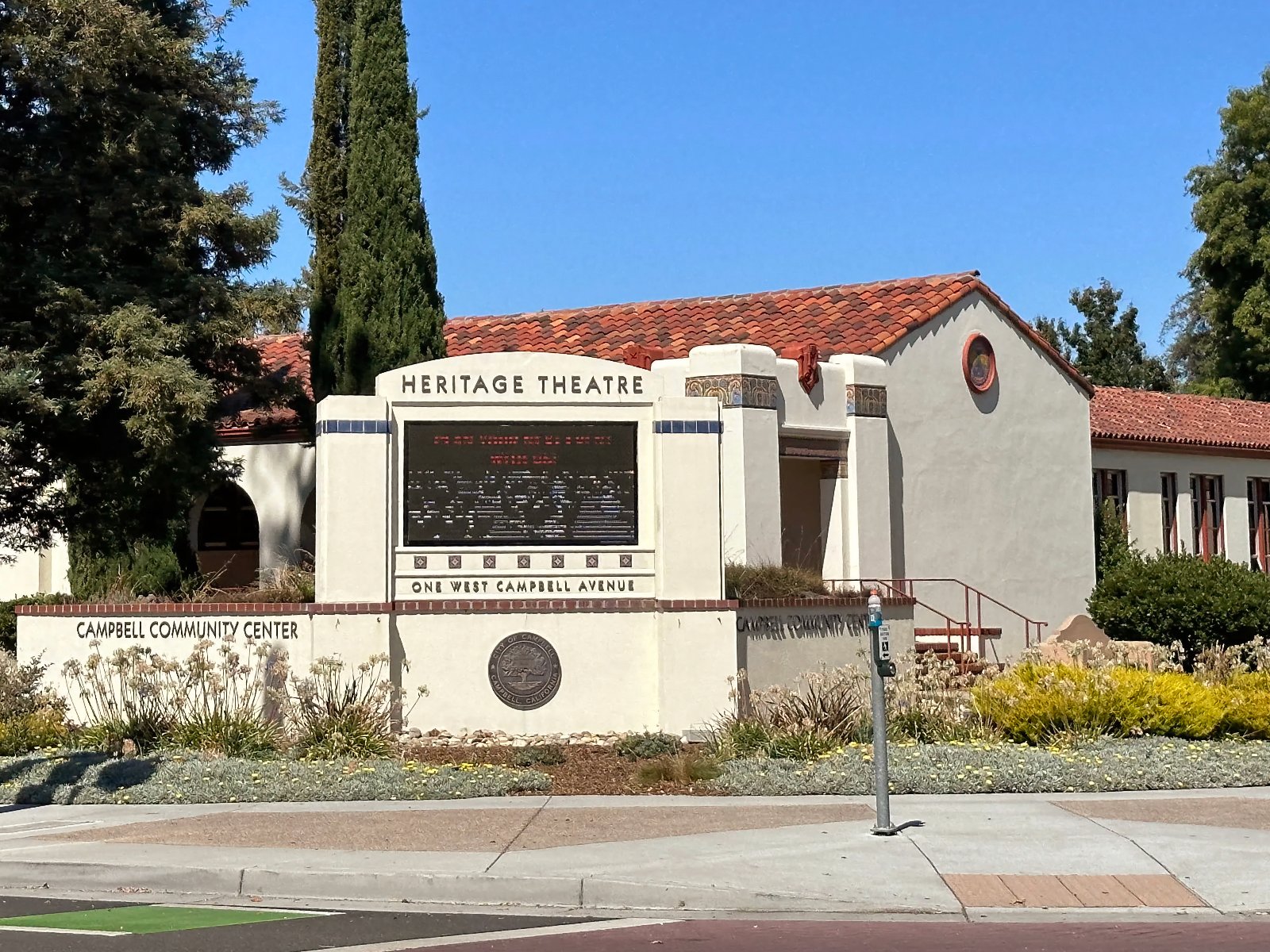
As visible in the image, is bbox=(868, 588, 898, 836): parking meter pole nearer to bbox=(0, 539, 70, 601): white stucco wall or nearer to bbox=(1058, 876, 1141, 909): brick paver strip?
bbox=(1058, 876, 1141, 909): brick paver strip

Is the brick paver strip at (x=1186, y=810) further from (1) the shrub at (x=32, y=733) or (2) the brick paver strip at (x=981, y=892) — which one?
(1) the shrub at (x=32, y=733)

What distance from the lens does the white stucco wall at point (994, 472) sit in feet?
81.4

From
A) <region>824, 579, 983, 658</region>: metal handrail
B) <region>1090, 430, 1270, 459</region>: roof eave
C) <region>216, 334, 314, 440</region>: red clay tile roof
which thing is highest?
<region>216, 334, 314, 440</region>: red clay tile roof

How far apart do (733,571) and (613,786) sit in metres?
4.61

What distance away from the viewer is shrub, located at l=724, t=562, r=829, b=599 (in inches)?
717

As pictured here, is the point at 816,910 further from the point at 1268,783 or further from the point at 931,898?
the point at 1268,783

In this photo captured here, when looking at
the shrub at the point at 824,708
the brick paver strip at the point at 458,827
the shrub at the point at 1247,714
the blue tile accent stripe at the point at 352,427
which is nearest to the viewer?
the brick paver strip at the point at 458,827

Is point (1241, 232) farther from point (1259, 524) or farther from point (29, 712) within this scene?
point (29, 712)

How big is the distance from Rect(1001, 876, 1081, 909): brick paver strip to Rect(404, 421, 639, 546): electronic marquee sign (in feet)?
25.8

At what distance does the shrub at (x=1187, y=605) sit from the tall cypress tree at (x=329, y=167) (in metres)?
13.0

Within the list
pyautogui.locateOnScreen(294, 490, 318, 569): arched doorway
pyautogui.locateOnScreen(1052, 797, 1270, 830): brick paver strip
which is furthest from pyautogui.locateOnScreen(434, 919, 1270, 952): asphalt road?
pyautogui.locateOnScreen(294, 490, 318, 569): arched doorway

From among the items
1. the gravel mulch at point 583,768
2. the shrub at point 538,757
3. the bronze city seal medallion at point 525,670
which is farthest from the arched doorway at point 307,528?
the shrub at point 538,757

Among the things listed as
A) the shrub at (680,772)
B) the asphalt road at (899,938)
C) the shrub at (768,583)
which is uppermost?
the shrub at (768,583)

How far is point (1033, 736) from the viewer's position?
52.0ft
